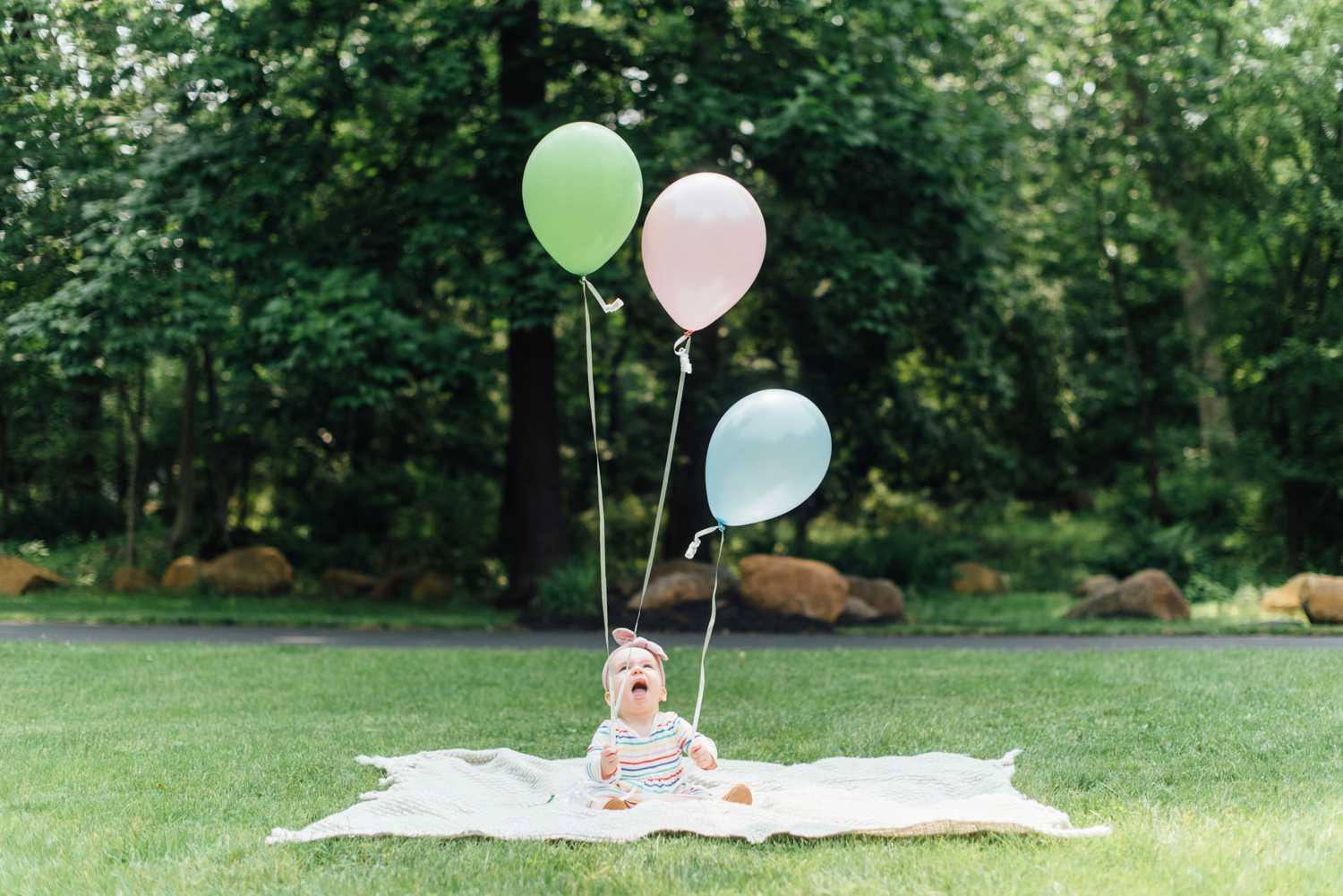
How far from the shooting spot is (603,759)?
5.40 meters

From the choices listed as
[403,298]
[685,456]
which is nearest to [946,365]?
[685,456]

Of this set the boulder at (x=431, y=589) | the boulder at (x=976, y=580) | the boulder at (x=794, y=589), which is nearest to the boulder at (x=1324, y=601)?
the boulder at (x=794, y=589)

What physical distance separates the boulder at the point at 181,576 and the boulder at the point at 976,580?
465 inches

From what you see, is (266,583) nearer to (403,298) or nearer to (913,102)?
(403,298)

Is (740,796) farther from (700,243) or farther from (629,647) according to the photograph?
(700,243)

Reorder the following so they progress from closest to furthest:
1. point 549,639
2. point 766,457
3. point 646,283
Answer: point 766,457, point 549,639, point 646,283

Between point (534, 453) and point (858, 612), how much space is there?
15.8 ft

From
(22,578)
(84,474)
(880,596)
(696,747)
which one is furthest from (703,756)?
(84,474)

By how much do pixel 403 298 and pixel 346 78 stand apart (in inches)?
106

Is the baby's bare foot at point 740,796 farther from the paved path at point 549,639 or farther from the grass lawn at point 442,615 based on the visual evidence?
the grass lawn at point 442,615

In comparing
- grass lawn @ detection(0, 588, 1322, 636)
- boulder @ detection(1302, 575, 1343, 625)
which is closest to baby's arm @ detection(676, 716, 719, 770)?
grass lawn @ detection(0, 588, 1322, 636)

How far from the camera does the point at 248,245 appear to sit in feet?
46.3

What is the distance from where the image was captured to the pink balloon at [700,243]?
19.3 ft

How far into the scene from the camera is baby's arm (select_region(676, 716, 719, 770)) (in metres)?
5.61
